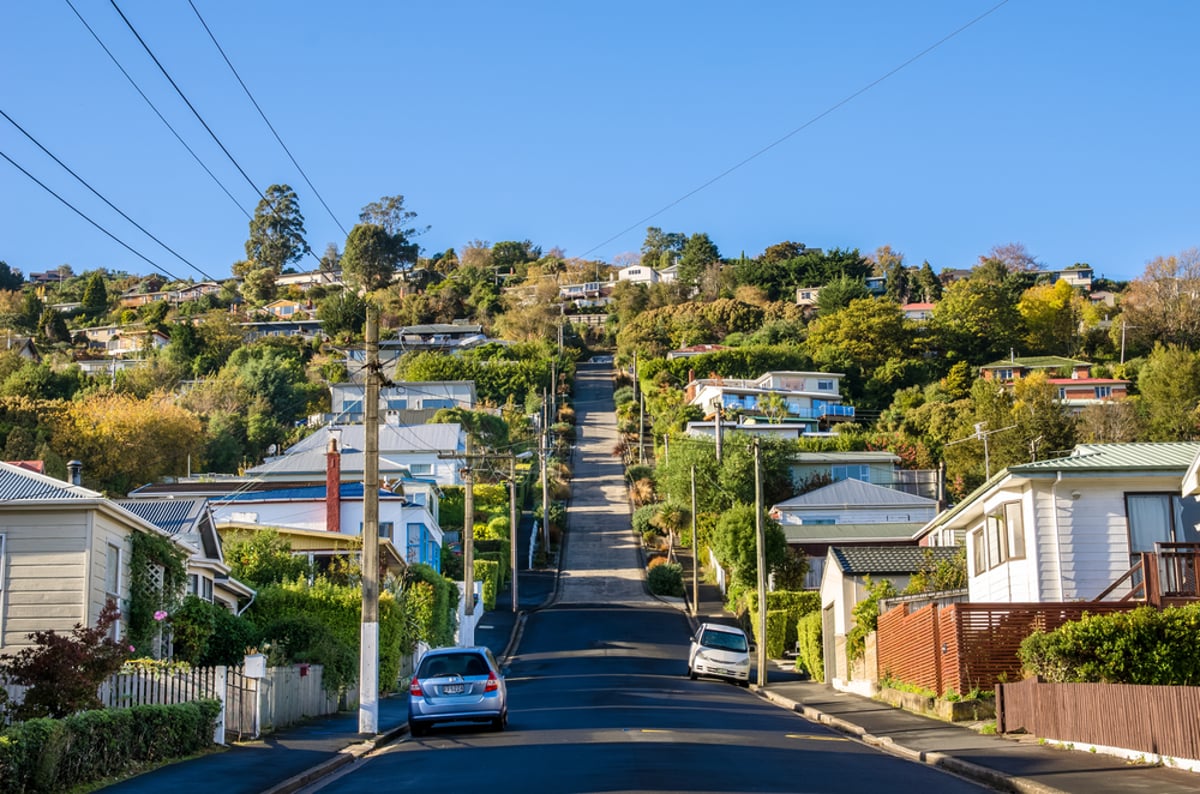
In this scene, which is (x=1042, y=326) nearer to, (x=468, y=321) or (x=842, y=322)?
(x=842, y=322)

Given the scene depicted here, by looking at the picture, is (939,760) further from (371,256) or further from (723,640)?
(371,256)

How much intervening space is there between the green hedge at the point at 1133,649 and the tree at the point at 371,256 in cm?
14974

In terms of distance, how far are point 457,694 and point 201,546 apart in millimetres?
11199

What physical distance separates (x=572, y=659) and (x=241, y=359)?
7823 centimetres

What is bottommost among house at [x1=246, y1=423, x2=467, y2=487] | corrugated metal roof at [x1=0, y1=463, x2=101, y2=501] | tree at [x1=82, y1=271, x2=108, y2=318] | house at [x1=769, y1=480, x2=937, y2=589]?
corrugated metal roof at [x1=0, y1=463, x2=101, y2=501]

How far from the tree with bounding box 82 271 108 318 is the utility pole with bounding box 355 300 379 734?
14992 cm

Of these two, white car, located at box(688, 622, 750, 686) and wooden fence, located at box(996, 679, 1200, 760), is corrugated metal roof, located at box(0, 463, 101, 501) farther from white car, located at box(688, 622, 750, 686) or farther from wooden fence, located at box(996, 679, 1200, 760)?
white car, located at box(688, 622, 750, 686)

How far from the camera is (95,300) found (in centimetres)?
16725

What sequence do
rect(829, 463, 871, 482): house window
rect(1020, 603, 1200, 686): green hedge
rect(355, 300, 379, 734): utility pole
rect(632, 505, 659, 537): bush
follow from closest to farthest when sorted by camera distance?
1. rect(1020, 603, 1200, 686): green hedge
2. rect(355, 300, 379, 734): utility pole
3. rect(632, 505, 659, 537): bush
4. rect(829, 463, 871, 482): house window

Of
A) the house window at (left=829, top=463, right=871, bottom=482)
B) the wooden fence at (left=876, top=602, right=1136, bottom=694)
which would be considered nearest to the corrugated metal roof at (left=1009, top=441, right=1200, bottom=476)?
the wooden fence at (left=876, top=602, right=1136, bottom=694)

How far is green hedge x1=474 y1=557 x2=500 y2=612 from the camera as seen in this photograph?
63891 millimetres

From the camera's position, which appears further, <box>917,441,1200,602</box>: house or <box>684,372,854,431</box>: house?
<box>684,372,854,431</box>: house

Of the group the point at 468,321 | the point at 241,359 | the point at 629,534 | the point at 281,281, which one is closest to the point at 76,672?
the point at 629,534

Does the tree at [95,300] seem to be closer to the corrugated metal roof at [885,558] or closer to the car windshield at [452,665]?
the corrugated metal roof at [885,558]
